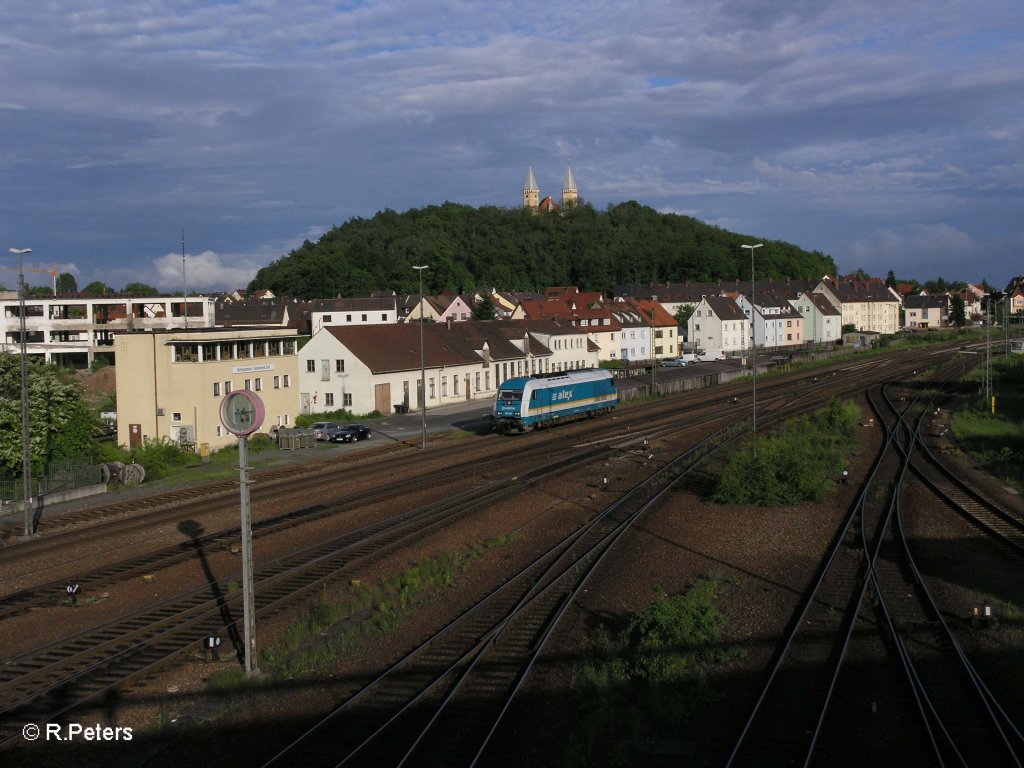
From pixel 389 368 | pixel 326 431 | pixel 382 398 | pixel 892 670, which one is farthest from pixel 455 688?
pixel 389 368

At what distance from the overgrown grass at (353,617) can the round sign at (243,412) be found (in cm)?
363

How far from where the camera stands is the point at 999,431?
133 feet

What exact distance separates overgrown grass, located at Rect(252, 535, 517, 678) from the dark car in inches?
923

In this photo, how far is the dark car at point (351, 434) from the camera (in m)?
43.5

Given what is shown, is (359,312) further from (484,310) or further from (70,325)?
(70,325)

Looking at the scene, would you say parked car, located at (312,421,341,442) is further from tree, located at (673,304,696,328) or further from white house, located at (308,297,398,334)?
tree, located at (673,304,696,328)

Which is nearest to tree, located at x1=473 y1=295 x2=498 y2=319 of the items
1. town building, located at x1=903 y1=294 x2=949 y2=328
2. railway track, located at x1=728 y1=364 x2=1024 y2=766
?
railway track, located at x1=728 y1=364 x2=1024 y2=766

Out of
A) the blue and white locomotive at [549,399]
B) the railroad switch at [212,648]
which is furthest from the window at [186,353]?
the railroad switch at [212,648]

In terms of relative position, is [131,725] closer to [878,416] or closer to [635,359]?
[878,416]

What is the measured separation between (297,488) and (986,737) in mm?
23347

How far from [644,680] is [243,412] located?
6867 millimetres

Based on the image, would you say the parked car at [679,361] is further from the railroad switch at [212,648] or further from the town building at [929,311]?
the town building at [929,311]

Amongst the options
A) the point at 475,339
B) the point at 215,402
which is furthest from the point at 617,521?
the point at 475,339

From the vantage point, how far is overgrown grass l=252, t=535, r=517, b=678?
562 inches
